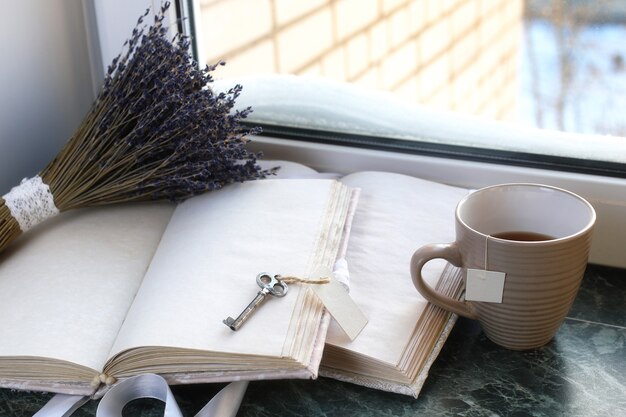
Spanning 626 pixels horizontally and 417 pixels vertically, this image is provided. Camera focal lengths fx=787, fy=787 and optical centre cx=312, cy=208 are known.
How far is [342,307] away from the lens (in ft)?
2.46

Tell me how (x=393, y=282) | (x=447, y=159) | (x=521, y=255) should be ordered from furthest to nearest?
(x=447, y=159), (x=393, y=282), (x=521, y=255)

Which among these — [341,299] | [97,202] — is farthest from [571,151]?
[97,202]

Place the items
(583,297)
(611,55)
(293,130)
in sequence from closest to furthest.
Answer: (583,297), (611,55), (293,130)

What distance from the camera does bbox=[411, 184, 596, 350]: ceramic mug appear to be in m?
0.71

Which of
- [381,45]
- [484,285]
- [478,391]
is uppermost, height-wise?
[381,45]

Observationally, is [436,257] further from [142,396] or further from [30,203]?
[30,203]

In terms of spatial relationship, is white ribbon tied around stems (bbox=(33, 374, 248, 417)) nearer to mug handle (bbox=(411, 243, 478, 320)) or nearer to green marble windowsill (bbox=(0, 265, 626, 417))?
green marble windowsill (bbox=(0, 265, 626, 417))

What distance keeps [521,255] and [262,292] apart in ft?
0.79

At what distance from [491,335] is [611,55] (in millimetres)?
428

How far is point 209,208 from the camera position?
0.90 m

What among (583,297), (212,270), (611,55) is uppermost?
(611,55)

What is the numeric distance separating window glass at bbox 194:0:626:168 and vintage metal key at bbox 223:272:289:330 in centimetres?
38

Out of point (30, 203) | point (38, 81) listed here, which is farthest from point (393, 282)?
point (38, 81)

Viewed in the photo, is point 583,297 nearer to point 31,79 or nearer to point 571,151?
point 571,151
